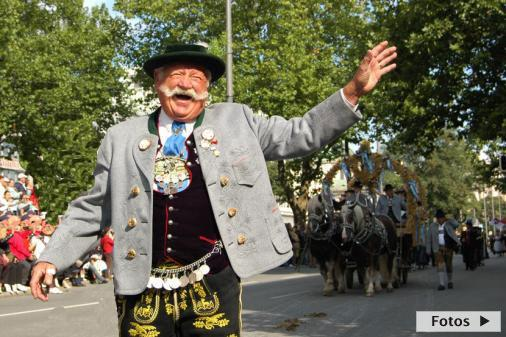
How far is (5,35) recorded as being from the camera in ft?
108

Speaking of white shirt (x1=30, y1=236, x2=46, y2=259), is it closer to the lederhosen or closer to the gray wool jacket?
the gray wool jacket

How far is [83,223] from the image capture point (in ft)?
15.0

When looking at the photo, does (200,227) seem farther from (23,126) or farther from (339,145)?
(339,145)

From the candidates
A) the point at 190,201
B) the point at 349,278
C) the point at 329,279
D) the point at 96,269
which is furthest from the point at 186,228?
the point at 96,269

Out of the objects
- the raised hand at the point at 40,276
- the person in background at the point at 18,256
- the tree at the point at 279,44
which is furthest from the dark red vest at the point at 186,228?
the tree at the point at 279,44

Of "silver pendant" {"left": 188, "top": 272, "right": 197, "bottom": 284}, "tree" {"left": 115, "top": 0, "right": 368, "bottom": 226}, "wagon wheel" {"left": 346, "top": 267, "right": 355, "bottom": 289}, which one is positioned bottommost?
"wagon wheel" {"left": 346, "top": 267, "right": 355, "bottom": 289}

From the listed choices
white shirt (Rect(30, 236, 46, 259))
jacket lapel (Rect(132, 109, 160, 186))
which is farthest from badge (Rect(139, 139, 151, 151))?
white shirt (Rect(30, 236, 46, 259))

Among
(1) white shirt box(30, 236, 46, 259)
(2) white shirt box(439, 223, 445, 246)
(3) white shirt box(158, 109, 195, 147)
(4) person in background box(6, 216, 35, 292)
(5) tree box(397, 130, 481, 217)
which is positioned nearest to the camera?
(3) white shirt box(158, 109, 195, 147)

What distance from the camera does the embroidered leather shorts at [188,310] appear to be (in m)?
4.21

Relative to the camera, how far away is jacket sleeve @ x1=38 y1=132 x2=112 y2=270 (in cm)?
452

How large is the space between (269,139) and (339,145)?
1530 inches

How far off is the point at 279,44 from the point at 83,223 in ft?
115

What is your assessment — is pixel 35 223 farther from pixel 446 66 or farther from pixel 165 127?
pixel 165 127

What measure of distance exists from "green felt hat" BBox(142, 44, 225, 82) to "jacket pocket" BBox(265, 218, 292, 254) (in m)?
0.83
